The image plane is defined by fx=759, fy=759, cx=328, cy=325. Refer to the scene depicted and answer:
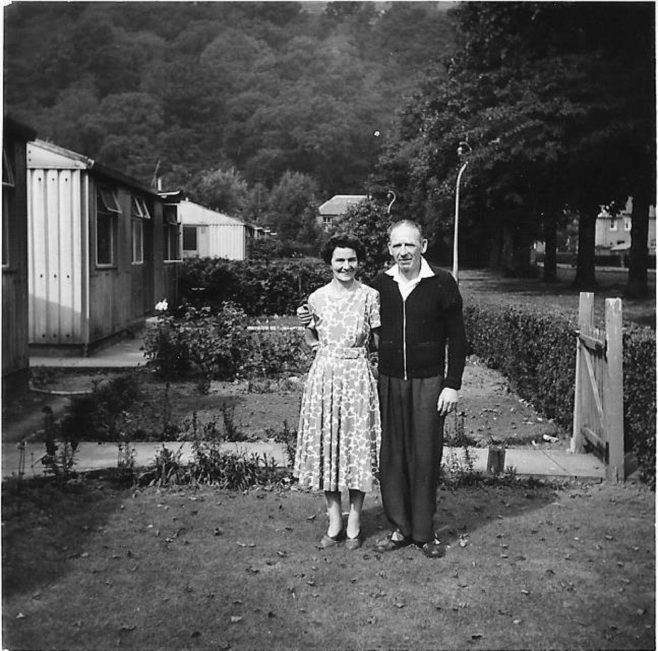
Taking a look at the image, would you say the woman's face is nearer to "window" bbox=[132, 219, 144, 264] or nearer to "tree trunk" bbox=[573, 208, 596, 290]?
"window" bbox=[132, 219, 144, 264]

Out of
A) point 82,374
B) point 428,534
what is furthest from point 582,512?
point 82,374

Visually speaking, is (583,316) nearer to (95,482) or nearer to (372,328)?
(372,328)

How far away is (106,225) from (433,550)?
36.7 ft

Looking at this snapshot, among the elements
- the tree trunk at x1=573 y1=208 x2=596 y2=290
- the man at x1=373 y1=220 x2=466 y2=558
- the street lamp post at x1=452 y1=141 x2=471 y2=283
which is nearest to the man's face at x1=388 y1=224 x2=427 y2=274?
the man at x1=373 y1=220 x2=466 y2=558

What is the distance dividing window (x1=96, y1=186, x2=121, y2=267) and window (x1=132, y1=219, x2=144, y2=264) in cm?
180

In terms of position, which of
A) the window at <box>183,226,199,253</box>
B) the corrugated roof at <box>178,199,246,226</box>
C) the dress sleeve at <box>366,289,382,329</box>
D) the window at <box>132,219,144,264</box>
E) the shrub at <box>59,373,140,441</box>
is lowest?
the shrub at <box>59,373,140,441</box>

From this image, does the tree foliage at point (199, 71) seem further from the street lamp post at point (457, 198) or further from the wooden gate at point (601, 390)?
the wooden gate at point (601, 390)

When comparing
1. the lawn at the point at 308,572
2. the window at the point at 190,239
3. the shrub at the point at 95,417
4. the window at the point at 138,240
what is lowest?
the lawn at the point at 308,572

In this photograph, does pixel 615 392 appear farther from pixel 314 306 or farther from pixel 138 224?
pixel 138 224

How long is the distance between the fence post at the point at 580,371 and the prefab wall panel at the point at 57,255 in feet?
23.2

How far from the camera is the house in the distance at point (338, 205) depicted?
32.1ft

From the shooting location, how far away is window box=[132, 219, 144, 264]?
1666 cm

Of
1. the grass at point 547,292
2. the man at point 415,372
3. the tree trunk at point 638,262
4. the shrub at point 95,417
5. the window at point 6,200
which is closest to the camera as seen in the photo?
the man at point 415,372

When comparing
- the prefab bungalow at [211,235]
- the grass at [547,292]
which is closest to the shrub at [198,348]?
the grass at [547,292]
